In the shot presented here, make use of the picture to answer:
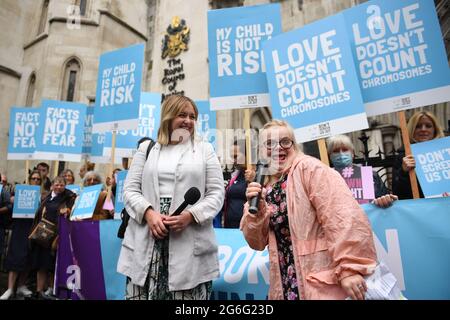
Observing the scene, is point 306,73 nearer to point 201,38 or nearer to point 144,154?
point 144,154

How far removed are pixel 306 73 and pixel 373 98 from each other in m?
0.70

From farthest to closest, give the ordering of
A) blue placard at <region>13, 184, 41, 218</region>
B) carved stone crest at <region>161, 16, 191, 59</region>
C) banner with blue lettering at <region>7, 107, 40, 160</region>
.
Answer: carved stone crest at <region>161, 16, 191, 59</region>, banner with blue lettering at <region>7, 107, 40, 160</region>, blue placard at <region>13, 184, 41, 218</region>

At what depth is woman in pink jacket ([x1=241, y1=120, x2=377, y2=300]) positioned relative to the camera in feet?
4.44

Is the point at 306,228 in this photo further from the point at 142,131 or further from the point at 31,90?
the point at 31,90

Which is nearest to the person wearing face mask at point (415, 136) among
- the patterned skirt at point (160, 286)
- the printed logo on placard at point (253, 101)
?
the printed logo on placard at point (253, 101)

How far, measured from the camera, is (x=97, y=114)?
15.3ft

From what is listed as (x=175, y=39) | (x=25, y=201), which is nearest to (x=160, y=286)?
(x=25, y=201)

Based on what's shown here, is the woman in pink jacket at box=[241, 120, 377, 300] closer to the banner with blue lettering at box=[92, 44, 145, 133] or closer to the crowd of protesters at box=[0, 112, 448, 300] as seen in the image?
the crowd of protesters at box=[0, 112, 448, 300]

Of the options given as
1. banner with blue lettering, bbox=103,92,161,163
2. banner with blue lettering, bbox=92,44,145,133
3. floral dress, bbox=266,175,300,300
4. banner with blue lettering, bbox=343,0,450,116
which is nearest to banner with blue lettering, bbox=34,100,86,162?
banner with blue lettering, bbox=103,92,161,163

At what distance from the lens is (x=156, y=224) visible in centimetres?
173

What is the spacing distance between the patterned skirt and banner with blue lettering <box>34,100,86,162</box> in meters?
4.75

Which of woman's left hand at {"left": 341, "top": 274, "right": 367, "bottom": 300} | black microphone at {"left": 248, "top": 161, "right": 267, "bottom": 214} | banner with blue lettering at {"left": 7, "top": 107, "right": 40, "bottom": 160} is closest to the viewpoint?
woman's left hand at {"left": 341, "top": 274, "right": 367, "bottom": 300}

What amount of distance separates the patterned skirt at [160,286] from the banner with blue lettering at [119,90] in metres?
2.81

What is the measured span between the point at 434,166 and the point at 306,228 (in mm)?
1790
